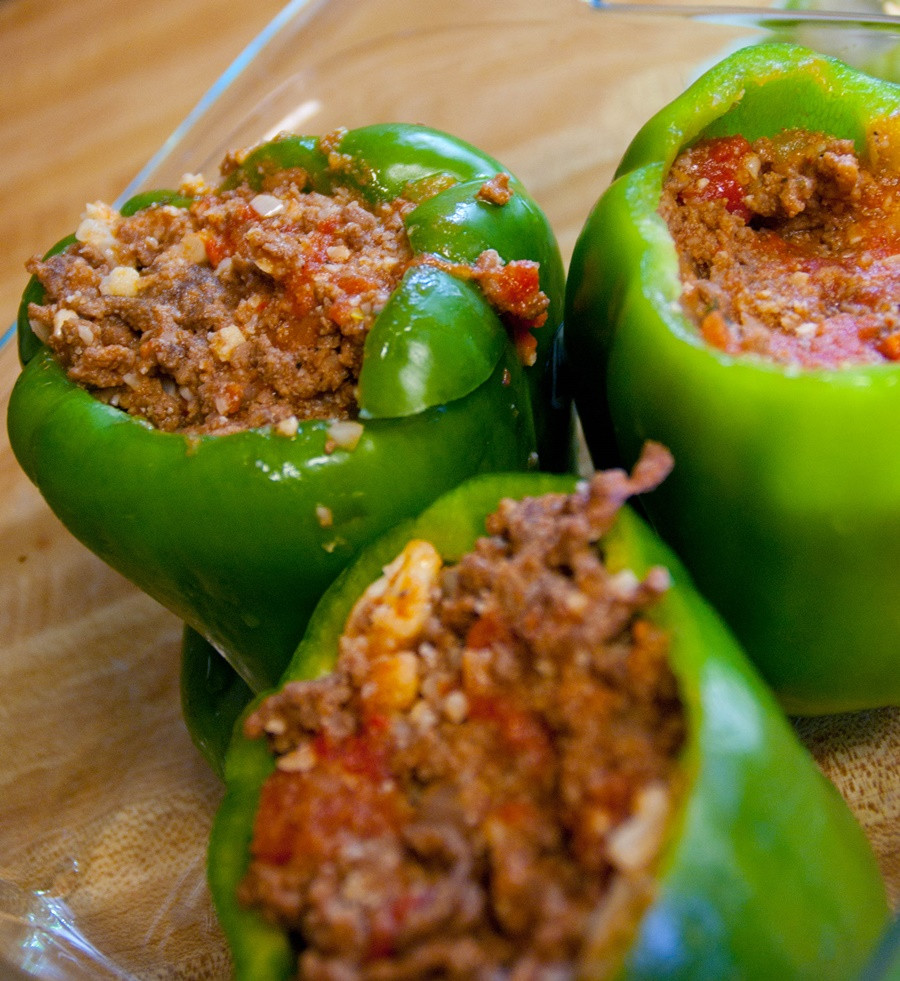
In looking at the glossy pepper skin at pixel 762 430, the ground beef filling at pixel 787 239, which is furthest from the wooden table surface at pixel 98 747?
the ground beef filling at pixel 787 239

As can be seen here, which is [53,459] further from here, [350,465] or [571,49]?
[571,49]

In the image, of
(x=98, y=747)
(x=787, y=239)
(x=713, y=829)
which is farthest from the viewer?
(x=98, y=747)

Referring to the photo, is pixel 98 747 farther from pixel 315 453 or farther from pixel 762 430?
pixel 762 430

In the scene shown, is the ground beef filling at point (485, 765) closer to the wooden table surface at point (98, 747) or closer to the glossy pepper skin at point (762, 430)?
the glossy pepper skin at point (762, 430)

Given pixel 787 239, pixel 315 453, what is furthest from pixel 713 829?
pixel 787 239

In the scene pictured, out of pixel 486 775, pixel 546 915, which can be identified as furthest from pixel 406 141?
pixel 546 915

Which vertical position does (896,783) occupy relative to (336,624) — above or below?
below
